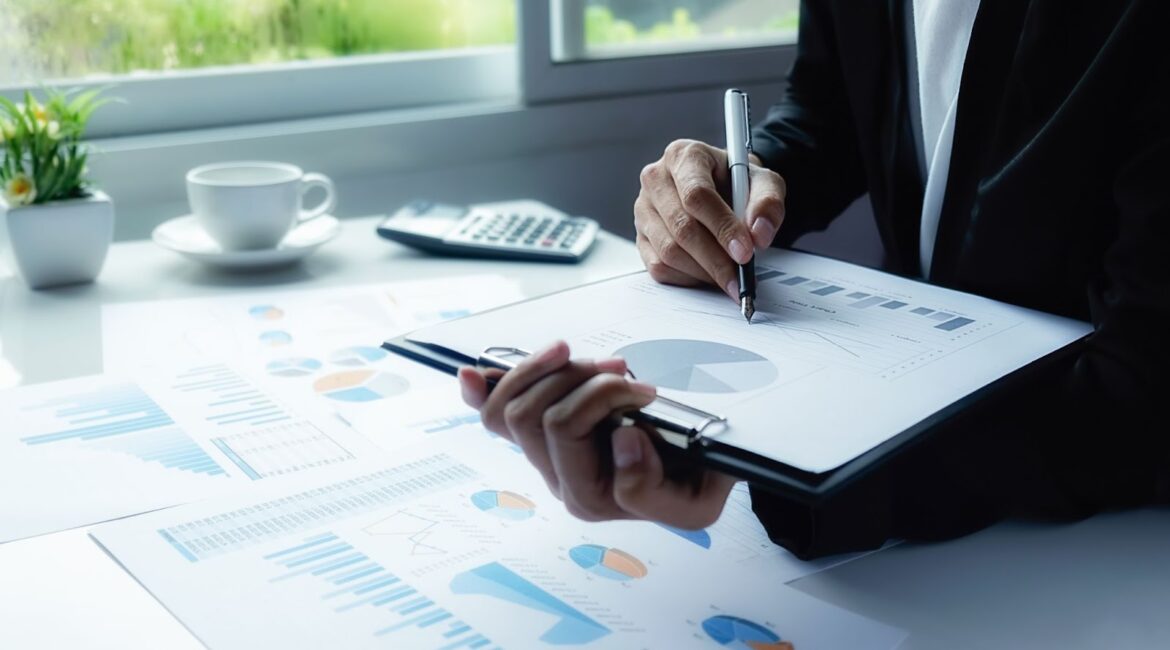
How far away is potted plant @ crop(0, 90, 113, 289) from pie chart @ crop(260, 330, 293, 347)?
0.23 metres

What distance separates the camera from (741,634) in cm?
52

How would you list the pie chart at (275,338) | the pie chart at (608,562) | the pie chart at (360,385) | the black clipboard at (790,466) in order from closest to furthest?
the black clipboard at (790,466) → the pie chart at (608,562) → the pie chart at (360,385) → the pie chart at (275,338)

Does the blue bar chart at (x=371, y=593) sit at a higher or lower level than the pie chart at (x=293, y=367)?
lower

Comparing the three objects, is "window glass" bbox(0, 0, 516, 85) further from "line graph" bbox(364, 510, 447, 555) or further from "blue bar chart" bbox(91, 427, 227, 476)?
"line graph" bbox(364, 510, 447, 555)

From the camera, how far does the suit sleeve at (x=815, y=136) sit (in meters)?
1.03

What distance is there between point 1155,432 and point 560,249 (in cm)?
60

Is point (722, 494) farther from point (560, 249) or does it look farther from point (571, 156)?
point (571, 156)

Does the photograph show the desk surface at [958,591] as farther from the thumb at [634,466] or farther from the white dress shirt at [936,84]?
the white dress shirt at [936,84]

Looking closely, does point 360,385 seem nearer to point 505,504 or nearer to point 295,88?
point 505,504

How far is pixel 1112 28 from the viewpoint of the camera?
73 cm

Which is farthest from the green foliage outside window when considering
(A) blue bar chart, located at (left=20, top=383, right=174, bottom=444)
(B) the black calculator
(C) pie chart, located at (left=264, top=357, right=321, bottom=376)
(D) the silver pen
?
(A) blue bar chart, located at (left=20, top=383, right=174, bottom=444)

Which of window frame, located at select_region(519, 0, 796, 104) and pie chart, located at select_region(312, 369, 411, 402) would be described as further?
window frame, located at select_region(519, 0, 796, 104)

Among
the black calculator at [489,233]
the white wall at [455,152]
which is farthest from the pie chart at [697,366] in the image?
the white wall at [455,152]

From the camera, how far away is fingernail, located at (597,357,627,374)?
0.56 metres
